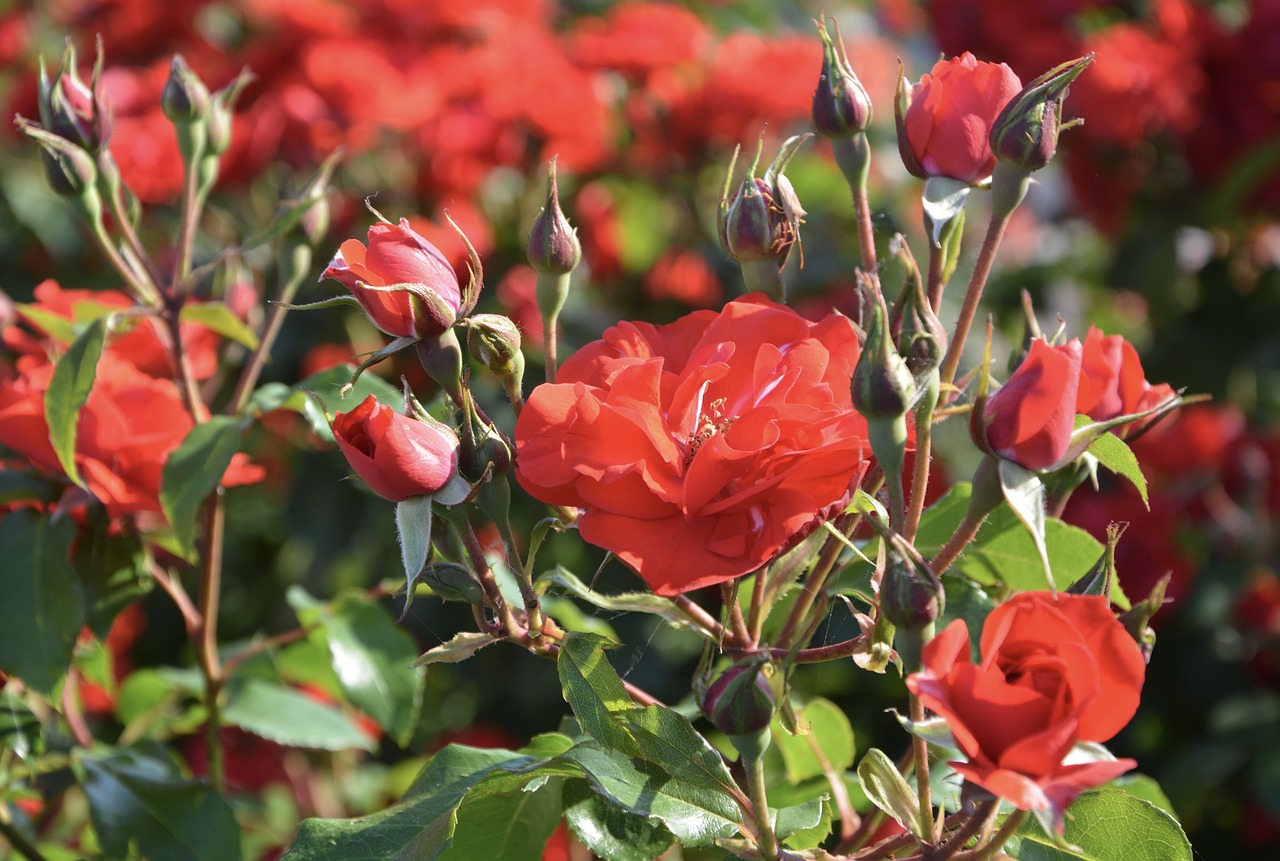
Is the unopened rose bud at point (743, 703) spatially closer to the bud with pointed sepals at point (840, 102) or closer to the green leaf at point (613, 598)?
the green leaf at point (613, 598)

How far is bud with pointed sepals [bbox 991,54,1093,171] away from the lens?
2.22 ft

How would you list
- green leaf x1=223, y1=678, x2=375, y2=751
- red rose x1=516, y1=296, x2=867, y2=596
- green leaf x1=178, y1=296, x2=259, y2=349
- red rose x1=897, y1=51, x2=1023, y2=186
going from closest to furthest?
red rose x1=516, y1=296, x2=867, y2=596 → red rose x1=897, y1=51, x2=1023, y2=186 → green leaf x1=178, y1=296, x2=259, y2=349 → green leaf x1=223, y1=678, x2=375, y2=751

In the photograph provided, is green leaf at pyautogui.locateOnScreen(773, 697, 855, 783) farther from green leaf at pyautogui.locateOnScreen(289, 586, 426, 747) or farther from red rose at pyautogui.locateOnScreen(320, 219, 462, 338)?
red rose at pyautogui.locateOnScreen(320, 219, 462, 338)

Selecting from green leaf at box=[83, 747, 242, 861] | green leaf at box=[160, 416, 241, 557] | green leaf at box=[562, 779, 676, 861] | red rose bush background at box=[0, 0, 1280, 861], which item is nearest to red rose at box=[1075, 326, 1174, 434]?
red rose bush background at box=[0, 0, 1280, 861]

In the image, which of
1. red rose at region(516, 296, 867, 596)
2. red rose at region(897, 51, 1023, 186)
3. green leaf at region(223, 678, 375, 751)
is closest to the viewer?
red rose at region(516, 296, 867, 596)

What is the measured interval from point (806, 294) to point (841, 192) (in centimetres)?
30

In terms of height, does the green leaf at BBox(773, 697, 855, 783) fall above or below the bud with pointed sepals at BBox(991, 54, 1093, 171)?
below

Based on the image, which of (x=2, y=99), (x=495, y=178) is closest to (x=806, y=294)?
(x=495, y=178)

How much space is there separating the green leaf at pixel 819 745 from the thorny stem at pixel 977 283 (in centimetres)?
34

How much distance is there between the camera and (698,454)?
0.60 m

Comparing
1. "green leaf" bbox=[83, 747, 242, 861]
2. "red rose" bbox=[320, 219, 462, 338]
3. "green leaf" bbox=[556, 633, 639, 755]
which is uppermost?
"red rose" bbox=[320, 219, 462, 338]

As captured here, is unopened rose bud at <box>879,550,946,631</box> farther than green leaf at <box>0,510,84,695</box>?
No

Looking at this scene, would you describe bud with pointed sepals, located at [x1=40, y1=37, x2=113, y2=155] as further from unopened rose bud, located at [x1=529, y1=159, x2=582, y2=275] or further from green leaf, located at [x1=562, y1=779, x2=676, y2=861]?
green leaf, located at [x1=562, y1=779, x2=676, y2=861]

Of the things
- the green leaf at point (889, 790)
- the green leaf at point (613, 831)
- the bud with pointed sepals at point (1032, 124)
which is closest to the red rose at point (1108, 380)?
the bud with pointed sepals at point (1032, 124)
